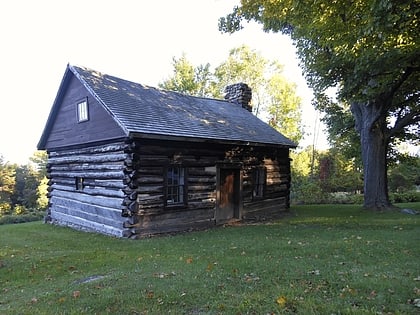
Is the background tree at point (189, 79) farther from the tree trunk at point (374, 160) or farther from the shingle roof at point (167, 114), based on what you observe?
the tree trunk at point (374, 160)

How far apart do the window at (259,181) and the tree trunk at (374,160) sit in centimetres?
469

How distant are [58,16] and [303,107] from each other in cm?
2613

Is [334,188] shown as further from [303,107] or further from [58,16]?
[58,16]

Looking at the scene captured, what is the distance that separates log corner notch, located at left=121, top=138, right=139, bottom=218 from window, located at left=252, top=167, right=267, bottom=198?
6.22m

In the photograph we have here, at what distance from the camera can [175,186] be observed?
11.7 metres

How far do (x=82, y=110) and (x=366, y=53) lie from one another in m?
10.1

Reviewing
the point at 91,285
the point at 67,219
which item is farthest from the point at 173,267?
the point at 67,219

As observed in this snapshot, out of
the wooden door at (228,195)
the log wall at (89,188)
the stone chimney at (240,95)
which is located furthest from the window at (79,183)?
the stone chimney at (240,95)

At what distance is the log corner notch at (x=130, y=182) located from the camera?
10.5 metres

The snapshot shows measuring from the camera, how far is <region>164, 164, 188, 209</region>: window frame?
37.8ft

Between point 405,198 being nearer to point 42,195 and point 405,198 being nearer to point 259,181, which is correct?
point 259,181

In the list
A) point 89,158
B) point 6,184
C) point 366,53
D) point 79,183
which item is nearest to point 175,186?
point 89,158

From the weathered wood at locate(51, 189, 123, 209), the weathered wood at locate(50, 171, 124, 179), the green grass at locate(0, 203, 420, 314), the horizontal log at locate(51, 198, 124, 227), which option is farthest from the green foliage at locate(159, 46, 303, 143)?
the green grass at locate(0, 203, 420, 314)

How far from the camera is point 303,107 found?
34.8 metres
